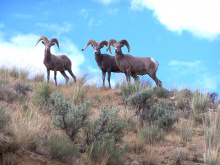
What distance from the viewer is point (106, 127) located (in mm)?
7180

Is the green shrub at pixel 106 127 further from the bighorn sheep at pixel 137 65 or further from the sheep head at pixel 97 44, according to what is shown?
the sheep head at pixel 97 44

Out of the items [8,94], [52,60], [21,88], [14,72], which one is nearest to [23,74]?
[14,72]

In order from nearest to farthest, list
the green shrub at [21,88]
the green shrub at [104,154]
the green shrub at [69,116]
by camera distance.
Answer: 1. the green shrub at [104,154]
2. the green shrub at [69,116]
3. the green shrub at [21,88]

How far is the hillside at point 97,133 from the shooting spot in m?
6.03

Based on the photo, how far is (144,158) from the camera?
24.1 ft

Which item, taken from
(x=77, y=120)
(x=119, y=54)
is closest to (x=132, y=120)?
(x=77, y=120)

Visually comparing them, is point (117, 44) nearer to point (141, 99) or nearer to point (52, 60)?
point (52, 60)

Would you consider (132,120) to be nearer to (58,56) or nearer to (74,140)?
(74,140)

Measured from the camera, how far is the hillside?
19.8 feet

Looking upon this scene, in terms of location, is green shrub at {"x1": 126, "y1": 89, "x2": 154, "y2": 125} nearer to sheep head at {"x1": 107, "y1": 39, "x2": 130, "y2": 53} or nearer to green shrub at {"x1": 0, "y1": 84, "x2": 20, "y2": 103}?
green shrub at {"x1": 0, "y1": 84, "x2": 20, "y2": 103}

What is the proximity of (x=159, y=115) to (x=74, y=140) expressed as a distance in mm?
4029

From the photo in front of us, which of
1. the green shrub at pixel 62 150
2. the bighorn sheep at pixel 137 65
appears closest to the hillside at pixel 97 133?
the green shrub at pixel 62 150

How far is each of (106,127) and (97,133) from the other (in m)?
0.26

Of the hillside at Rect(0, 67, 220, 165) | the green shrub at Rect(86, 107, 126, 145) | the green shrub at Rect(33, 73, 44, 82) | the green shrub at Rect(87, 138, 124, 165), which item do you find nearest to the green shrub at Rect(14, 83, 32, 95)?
the hillside at Rect(0, 67, 220, 165)
